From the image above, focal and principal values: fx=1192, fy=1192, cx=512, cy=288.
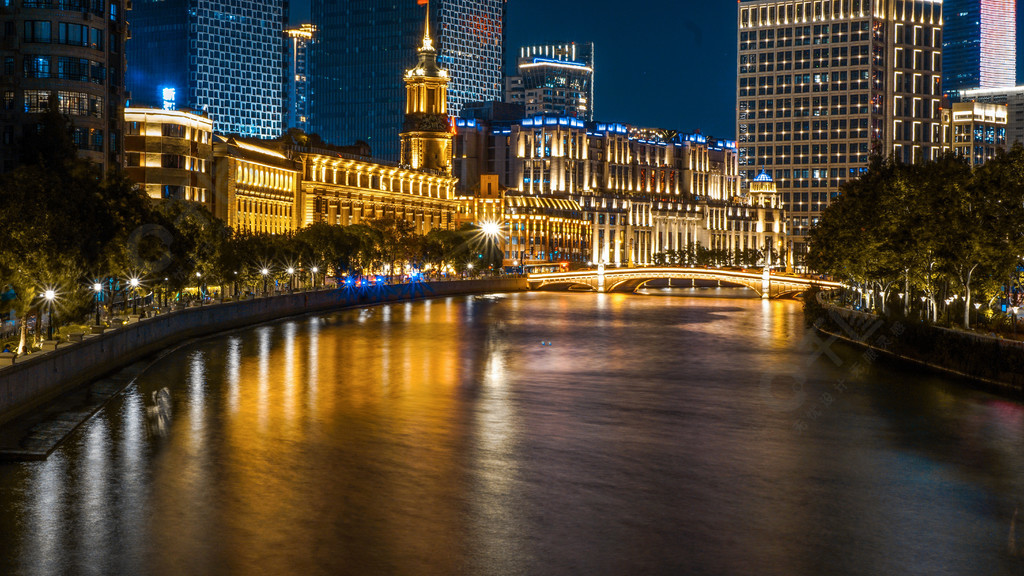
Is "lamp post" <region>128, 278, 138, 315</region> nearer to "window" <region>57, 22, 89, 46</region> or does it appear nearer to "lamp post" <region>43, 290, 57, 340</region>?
"lamp post" <region>43, 290, 57, 340</region>

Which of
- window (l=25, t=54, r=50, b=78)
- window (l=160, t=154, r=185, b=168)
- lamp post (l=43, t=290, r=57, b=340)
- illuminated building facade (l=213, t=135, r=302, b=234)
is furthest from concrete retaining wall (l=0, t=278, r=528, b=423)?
illuminated building facade (l=213, t=135, r=302, b=234)

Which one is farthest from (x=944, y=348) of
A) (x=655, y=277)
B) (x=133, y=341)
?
(x=655, y=277)

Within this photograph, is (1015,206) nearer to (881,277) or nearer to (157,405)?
(881,277)

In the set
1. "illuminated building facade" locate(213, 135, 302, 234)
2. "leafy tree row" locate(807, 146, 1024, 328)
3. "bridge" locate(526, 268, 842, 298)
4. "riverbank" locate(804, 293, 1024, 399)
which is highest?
"illuminated building facade" locate(213, 135, 302, 234)

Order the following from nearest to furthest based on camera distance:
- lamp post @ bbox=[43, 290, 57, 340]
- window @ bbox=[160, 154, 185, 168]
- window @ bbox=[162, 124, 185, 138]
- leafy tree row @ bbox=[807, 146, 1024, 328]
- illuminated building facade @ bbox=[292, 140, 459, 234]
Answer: lamp post @ bbox=[43, 290, 57, 340]
leafy tree row @ bbox=[807, 146, 1024, 328]
window @ bbox=[160, 154, 185, 168]
window @ bbox=[162, 124, 185, 138]
illuminated building facade @ bbox=[292, 140, 459, 234]

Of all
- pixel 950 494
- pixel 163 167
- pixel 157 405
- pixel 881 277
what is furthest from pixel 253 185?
pixel 950 494

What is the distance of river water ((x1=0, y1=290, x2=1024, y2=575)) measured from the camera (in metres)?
25.6

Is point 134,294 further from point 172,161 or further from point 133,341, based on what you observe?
point 172,161

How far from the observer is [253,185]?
15638cm

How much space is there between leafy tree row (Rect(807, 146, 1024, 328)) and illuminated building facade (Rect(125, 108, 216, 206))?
252 ft

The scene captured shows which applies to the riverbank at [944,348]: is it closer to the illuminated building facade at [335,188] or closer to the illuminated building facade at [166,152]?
the illuminated building facade at [166,152]

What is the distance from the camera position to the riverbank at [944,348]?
52875 millimetres

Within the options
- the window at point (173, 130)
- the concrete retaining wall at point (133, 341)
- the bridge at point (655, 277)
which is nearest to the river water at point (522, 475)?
the concrete retaining wall at point (133, 341)

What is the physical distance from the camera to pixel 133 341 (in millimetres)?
59531
